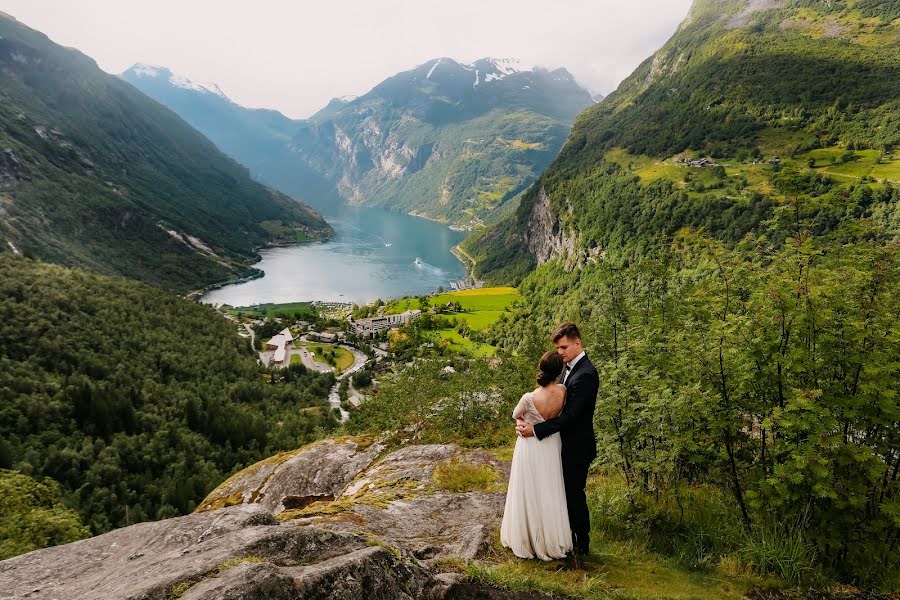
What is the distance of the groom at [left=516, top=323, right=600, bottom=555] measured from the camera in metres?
5.54

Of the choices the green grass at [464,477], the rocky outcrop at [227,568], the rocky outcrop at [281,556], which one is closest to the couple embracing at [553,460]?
the rocky outcrop at [281,556]

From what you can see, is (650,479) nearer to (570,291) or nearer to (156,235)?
(570,291)

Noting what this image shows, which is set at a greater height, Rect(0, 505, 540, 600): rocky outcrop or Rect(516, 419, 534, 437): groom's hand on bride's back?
Rect(516, 419, 534, 437): groom's hand on bride's back

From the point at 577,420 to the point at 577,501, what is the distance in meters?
1.12

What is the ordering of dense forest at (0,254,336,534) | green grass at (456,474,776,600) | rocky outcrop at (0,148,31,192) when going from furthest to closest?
rocky outcrop at (0,148,31,192) < dense forest at (0,254,336,534) < green grass at (456,474,776,600)

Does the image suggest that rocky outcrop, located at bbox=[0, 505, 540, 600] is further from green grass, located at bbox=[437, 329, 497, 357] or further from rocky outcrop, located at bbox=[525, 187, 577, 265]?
rocky outcrop, located at bbox=[525, 187, 577, 265]

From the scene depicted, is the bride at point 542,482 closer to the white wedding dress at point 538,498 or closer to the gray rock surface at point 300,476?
the white wedding dress at point 538,498

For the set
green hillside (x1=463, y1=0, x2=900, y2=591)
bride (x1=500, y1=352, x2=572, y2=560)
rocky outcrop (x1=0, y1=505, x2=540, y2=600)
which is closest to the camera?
rocky outcrop (x1=0, y1=505, x2=540, y2=600)

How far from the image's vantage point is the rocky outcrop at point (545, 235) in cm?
13538

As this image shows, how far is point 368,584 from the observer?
4.24 metres

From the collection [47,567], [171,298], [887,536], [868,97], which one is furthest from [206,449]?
[868,97]

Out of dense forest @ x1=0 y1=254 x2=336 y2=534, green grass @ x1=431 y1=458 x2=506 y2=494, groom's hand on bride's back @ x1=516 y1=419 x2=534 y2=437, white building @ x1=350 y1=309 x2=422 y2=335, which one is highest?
groom's hand on bride's back @ x1=516 y1=419 x2=534 y2=437

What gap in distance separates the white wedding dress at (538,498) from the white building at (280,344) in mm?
107622

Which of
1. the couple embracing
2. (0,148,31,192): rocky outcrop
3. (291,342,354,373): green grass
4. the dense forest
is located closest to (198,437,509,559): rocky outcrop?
the couple embracing
